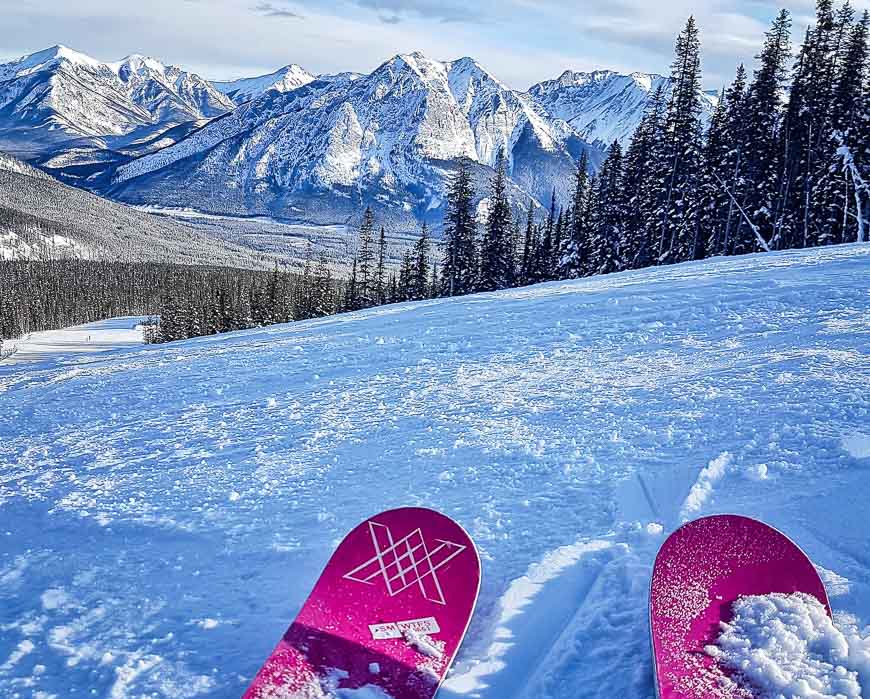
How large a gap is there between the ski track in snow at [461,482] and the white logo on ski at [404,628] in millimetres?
269

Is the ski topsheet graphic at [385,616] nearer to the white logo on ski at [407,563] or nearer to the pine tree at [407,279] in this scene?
the white logo on ski at [407,563]

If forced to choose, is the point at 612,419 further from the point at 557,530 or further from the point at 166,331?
the point at 166,331

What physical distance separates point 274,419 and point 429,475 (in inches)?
127

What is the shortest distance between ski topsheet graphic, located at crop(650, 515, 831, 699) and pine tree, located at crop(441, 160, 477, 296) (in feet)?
116

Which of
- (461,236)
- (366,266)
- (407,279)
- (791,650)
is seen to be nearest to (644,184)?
(461,236)

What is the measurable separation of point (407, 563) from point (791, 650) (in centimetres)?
242

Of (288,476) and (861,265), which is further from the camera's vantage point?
(861,265)

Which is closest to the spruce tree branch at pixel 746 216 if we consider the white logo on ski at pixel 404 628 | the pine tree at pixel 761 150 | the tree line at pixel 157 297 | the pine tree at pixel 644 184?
the pine tree at pixel 761 150

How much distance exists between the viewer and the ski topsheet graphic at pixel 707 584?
3.41 metres

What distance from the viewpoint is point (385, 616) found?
416 centimetres

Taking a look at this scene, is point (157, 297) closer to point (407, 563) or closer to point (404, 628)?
point (407, 563)

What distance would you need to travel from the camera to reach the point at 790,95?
2884 cm

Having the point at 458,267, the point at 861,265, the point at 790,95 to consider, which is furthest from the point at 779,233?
the point at 458,267

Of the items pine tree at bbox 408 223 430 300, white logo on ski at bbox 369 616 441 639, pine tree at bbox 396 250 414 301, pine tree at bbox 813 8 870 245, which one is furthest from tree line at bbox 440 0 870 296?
white logo on ski at bbox 369 616 441 639
